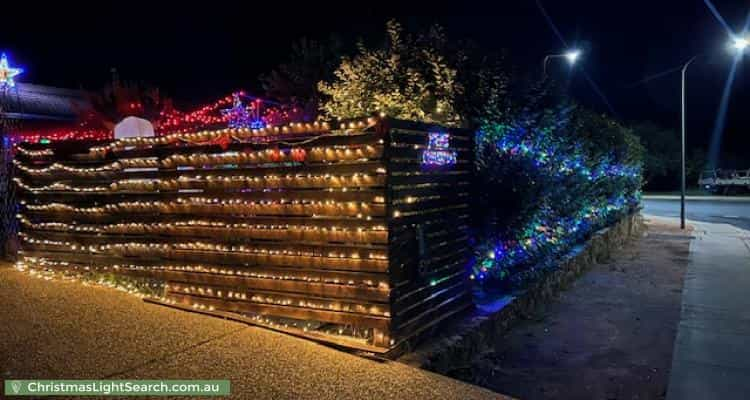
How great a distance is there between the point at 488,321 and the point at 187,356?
3.05 meters

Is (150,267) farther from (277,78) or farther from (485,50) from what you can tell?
(277,78)

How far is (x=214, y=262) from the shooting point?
5.45 m

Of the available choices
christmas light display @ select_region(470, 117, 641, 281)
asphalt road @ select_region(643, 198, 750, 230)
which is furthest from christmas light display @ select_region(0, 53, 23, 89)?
asphalt road @ select_region(643, 198, 750, 230)

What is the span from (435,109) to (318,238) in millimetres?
2876

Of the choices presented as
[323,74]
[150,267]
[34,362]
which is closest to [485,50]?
[150,267]

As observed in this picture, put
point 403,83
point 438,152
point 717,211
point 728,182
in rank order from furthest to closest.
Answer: point 728,182, point 717,211, point 403,83, point 438,152

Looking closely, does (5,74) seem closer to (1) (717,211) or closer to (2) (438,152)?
(2) (438,152)

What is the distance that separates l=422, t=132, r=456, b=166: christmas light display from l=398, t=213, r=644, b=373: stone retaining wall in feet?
5.35

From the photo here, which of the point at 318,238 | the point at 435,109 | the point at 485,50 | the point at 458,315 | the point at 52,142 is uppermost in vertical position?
the point at 485,50

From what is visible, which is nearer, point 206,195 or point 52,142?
point 206,195

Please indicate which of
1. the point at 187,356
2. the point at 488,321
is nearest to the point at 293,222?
the point at 187,356

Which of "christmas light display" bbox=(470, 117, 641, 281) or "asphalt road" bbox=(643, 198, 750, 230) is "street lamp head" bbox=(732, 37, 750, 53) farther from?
"christmas light display" bbox=(470, 117, 641, 281)

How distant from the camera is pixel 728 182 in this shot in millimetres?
33125

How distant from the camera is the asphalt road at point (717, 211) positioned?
A: 19156 mm
